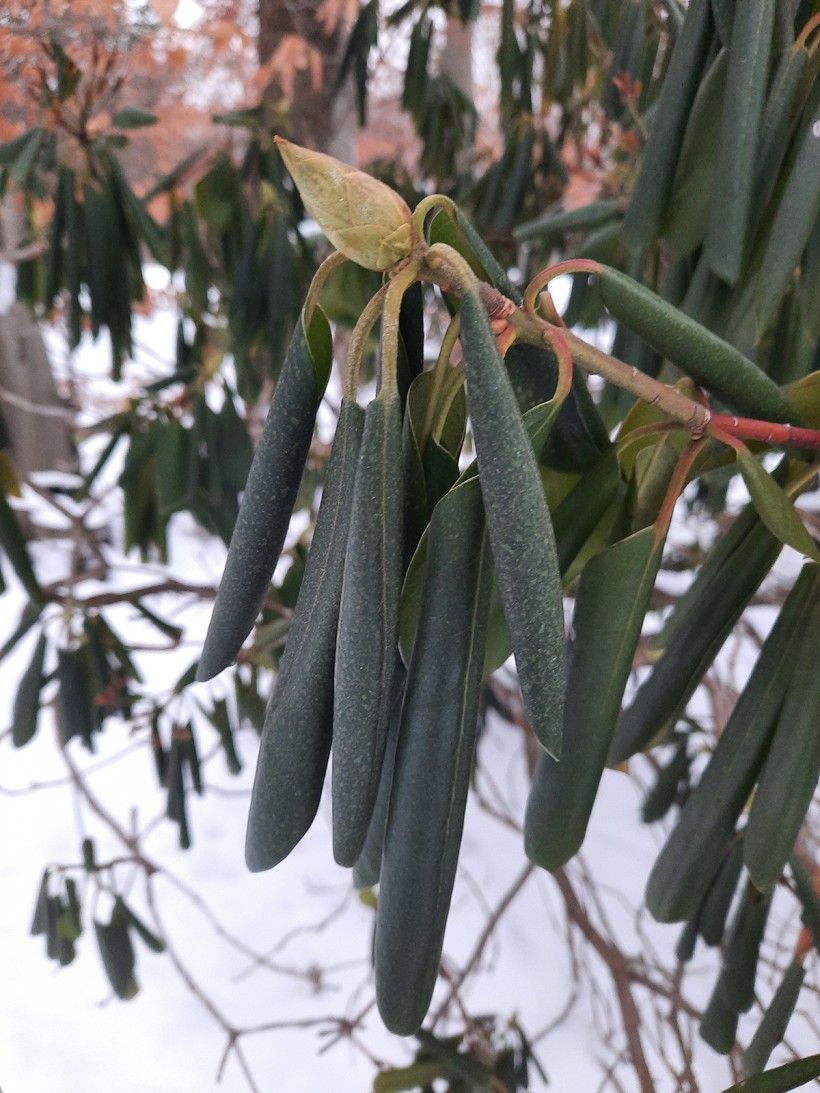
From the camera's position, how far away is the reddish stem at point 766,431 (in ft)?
1.28

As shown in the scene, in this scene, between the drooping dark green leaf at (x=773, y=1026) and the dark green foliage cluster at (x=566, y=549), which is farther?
the drooping dark green leaf at (x=773, y=1026)

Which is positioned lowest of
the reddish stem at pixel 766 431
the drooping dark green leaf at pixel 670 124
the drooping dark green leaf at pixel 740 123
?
the reddish stem at pixel 766 431

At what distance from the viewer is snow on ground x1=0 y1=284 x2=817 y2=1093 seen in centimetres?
122

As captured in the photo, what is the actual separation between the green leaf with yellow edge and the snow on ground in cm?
86

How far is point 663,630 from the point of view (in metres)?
0.61

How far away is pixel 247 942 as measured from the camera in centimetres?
156

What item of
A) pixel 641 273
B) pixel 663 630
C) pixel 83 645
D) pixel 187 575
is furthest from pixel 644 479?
pixel 187 575

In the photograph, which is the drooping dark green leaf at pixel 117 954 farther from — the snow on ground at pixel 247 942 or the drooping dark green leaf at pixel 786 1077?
the drooping dark green leaf at pixel 786 1077

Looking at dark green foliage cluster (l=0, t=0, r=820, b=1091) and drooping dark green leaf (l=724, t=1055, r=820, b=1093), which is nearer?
dark green foliage cluster (l=0, t=0, r=820, b=1091)

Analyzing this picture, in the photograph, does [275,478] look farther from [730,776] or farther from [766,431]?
[730,776]

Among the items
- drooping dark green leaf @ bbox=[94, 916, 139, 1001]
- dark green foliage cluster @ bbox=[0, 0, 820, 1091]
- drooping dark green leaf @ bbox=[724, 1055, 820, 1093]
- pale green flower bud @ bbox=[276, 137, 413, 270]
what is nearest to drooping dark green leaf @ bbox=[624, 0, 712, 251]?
dark green foliage cluster @ bbox=[0, 0, 820, 1091]

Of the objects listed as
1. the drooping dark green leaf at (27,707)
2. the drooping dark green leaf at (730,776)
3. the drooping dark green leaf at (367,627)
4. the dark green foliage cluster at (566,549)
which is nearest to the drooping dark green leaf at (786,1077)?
the dark green foliage cluster at (566,549)

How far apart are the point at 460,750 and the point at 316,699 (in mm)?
52

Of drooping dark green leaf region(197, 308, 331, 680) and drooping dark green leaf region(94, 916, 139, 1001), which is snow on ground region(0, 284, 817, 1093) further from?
drooping dark green leaf region(197, 308, 331, 680)
